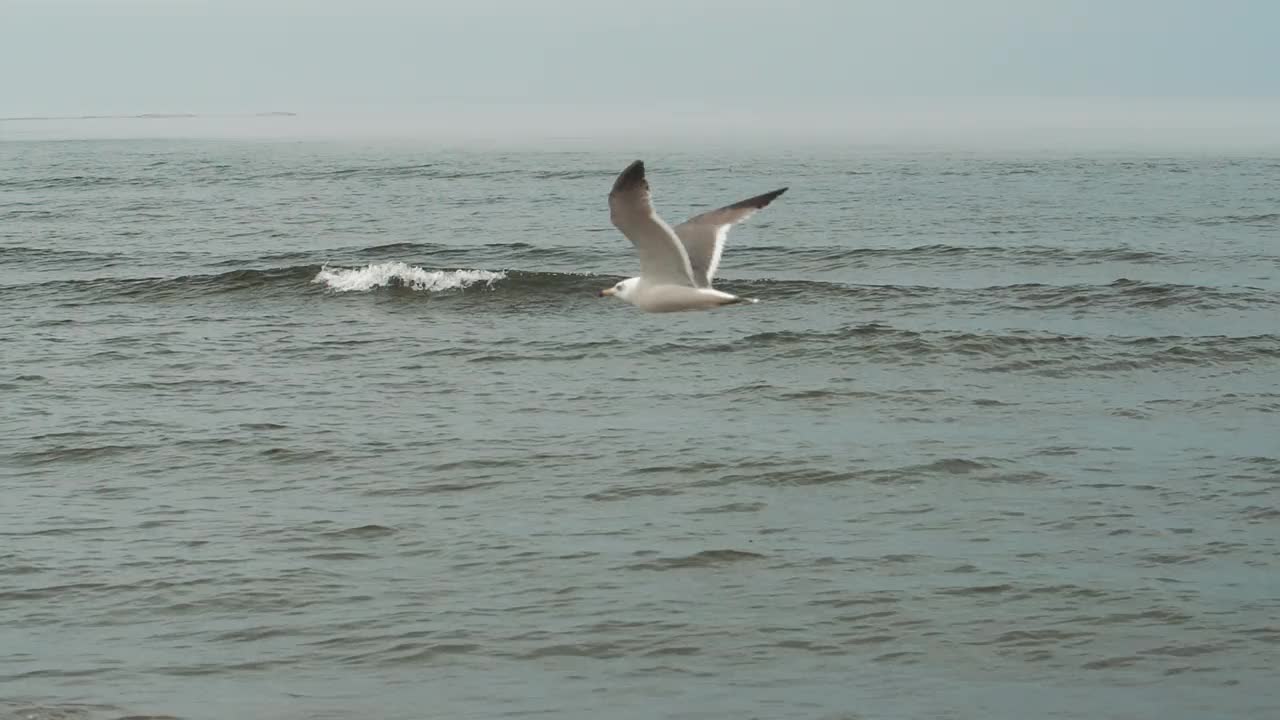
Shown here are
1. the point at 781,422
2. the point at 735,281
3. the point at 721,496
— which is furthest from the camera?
the point at 735,281

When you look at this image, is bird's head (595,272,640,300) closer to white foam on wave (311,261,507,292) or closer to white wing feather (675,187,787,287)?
white wing feather (675,187,787,287)

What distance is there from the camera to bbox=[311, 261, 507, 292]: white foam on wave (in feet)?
96.1

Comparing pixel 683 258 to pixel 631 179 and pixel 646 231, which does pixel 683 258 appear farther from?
pixel 631 179

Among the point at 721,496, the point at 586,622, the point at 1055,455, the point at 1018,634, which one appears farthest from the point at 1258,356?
the point at 586,622

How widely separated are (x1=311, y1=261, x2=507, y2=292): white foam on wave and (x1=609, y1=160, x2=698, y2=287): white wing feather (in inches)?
643

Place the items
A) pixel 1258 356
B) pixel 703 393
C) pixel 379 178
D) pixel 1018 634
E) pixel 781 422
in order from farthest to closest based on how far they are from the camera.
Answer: pixel 379 178 < pixel 1258 356 < pixel 703 393 < pixel 781 422 < pixel 1018 634

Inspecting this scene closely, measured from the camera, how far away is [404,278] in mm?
29750

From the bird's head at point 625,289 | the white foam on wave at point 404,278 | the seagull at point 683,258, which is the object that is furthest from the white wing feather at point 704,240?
the white foam on wave at point 404,278

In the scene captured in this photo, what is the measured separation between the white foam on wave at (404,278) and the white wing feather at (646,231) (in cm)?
1634

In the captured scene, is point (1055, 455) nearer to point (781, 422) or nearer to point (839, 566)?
point (781, 422)

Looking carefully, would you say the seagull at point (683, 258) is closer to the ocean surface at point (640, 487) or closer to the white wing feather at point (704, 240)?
the white wing feather at point (704, 240)

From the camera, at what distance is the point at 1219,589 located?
11.6m

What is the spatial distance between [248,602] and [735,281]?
63.4 feet

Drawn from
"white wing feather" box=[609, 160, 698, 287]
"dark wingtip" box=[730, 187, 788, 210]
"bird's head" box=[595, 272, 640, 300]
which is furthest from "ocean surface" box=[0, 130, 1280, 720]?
"dark wingtip" box=[730, 187, 788, 210]
